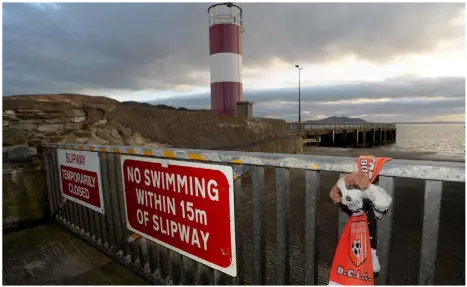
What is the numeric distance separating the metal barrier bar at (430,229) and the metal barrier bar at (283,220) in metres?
0.70

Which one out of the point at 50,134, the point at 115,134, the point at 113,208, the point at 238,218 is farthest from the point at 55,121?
the point at 238,218

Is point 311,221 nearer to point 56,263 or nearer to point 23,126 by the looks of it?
point 56,263

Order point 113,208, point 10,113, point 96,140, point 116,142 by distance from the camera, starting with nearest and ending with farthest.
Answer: point 113,208 → point 10,113 → point 96,140 → point 116,142

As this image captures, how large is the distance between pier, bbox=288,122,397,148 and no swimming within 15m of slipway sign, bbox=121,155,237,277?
64.9ft

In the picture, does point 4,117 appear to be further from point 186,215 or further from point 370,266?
point 370,266

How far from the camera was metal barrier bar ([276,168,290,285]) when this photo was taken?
1646 millimetres

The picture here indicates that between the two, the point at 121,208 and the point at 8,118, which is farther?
the point at 8,118

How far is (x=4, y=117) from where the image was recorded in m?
3.69

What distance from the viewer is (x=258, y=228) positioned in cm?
183

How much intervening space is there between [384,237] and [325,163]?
45 centimetres

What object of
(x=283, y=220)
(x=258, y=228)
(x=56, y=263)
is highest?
(x=283, y=220)

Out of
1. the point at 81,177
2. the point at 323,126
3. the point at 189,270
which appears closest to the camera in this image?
the point at 189,270

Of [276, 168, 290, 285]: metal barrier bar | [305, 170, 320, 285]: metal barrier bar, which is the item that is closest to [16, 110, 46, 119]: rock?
[276, 168, 290, 285]: metal barrier bar

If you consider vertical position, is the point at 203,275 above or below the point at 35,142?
below
